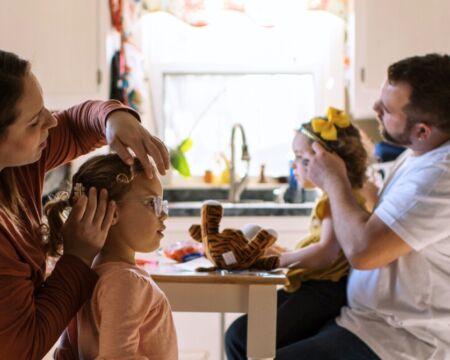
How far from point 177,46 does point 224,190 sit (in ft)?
2.49

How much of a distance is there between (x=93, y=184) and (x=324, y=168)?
3.10 feet

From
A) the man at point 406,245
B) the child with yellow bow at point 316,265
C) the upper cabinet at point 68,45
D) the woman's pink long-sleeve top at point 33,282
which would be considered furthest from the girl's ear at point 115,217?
the upper cabinet at point 68,45

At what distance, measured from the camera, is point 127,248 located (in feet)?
3.86

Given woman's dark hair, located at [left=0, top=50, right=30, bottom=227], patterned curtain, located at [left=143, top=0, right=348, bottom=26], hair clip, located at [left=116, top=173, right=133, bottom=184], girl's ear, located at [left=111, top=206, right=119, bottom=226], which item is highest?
patterned curtain, located at [left=143, top=0, right=348, bottom=26]

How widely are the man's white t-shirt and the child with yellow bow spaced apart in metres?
0.20

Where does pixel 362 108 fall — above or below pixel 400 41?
below

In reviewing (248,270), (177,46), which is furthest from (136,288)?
(177,46)

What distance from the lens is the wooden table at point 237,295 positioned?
4.72 feet

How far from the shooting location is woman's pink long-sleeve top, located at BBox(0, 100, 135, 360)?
37.1 inches

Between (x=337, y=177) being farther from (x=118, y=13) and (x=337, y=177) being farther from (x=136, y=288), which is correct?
(x=118, y=13)

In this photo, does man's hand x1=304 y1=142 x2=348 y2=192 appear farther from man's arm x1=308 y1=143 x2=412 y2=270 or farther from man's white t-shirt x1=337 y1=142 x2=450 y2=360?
man's white t-shirt x1=337 y1=142 x2=450 y2=360

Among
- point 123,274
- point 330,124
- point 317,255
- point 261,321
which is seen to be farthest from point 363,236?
point 123,274

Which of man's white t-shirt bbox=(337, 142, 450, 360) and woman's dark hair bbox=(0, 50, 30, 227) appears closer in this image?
woman's dark hair bbox=(0, 50, 30, 227)

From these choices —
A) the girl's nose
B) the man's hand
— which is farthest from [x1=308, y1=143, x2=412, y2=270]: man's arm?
the girl's nose
